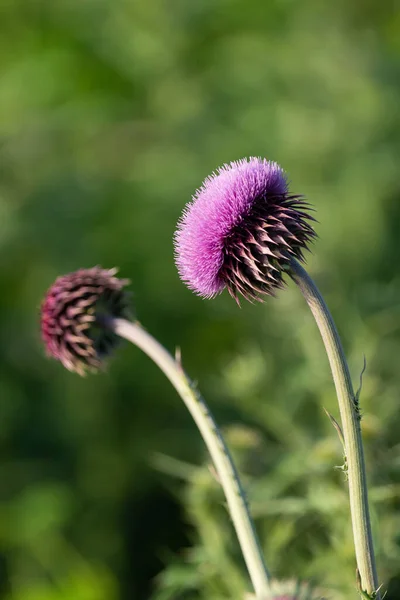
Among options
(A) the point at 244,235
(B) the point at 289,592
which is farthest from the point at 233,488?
(A) the point at 244,235

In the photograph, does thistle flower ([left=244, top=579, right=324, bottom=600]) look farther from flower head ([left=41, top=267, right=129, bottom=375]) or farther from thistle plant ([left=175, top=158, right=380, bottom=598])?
flower head ([left=41, top=267, right=129, bottom=375])

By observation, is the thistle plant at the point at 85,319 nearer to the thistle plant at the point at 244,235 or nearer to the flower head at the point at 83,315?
the flower head at the point at 83,315

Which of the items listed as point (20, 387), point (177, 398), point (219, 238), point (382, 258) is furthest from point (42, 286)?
point (219, 238)

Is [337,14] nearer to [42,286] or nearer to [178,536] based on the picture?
[42,286]

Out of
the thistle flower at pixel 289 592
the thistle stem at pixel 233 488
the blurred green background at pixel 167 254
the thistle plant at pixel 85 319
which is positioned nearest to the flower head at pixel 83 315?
the thistle plant at pixel 85 319

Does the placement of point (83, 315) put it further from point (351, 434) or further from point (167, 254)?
point (167, 254)

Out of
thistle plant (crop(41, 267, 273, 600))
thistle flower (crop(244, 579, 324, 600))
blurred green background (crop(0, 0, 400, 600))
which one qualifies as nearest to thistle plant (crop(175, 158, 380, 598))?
thistle flower (crop(244, 579, 324, 600))
